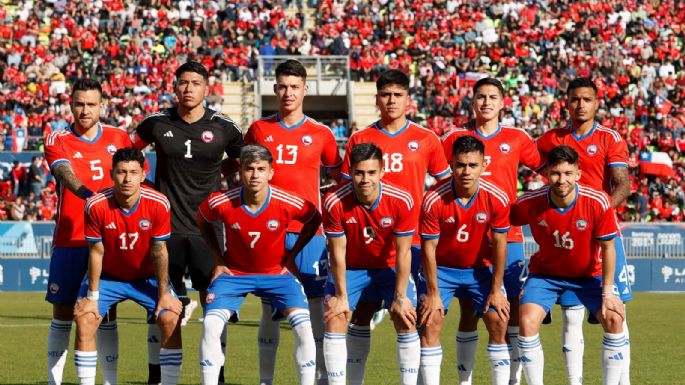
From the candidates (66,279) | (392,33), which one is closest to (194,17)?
(392,33)

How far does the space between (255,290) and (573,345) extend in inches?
106

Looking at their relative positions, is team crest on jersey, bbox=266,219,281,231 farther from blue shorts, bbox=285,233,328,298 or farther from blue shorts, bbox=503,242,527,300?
blue shorts, bbox=503,242,527,300

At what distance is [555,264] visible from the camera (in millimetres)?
9352

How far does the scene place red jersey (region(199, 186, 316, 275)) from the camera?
913 centimetres

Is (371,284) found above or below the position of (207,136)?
below

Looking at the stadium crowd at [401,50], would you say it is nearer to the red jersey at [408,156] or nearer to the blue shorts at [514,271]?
the blue shorts at [514,271]

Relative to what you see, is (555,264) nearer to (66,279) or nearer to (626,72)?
(66,279)

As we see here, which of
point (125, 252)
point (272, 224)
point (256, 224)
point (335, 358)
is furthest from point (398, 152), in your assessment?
point (125, 252)

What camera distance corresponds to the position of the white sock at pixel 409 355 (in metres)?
8.92

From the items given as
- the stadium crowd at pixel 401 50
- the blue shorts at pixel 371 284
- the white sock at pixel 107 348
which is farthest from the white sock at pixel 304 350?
the stadium crowd at pixel 401 50

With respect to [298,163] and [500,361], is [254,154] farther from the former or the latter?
[500,361]

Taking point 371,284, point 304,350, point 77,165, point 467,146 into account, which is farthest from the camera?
point 77,165

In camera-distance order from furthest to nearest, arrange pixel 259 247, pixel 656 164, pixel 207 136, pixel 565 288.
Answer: pixel 656 164 < pixel 207 136 < pixel 565 288 < pixel 259 247

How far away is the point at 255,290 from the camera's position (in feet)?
30.1
